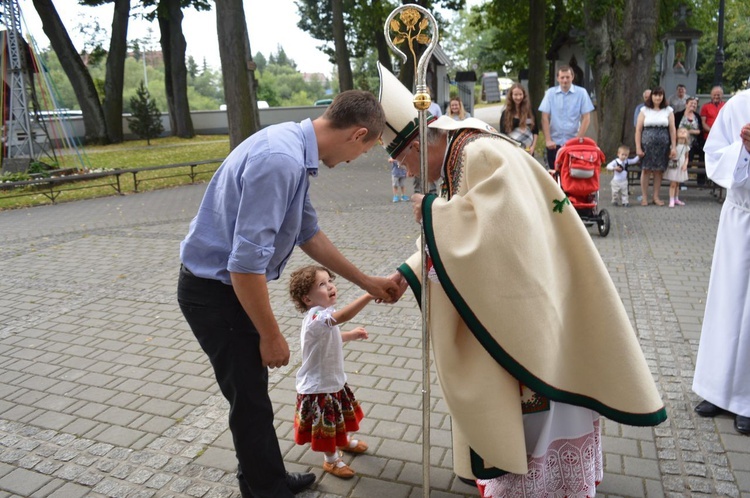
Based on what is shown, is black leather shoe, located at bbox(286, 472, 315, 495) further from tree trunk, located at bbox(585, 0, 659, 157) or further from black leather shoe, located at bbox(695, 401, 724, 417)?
tree trunk, located at bbox(585, 0, 659, 157)

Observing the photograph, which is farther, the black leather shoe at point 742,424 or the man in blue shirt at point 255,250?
the black leather shoe at point 742,424

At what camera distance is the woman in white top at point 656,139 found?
10.5 m

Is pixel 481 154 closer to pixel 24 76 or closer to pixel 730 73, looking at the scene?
pixel 24 76

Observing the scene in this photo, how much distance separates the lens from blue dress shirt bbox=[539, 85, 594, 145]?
9758mm

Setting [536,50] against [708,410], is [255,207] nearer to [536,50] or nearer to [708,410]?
[708,410]

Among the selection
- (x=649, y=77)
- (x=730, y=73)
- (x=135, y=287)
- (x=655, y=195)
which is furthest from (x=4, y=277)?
(x=730, y=73)

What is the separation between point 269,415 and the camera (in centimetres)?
299

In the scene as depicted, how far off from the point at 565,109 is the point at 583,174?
2.07m

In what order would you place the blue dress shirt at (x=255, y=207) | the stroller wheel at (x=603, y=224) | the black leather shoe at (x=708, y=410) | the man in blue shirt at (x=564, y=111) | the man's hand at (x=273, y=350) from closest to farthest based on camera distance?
the blue dress shirt at (x=255, y=207)
the man's hand at (x=273, y=350)
the black leather shoe at (x=708, y=410)
the stroller wheel at (x=603, y=224)
the man in blue shirt at (x=564, y=111)

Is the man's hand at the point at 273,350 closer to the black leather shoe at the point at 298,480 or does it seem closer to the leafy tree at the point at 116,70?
the black leather shoe at the point at 298,480

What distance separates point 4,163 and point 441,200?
1697 cm

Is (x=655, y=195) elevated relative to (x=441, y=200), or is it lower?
lower

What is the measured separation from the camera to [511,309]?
2.46m

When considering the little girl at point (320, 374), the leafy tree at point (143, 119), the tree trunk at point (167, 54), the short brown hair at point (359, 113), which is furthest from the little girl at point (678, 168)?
the tree trunk at point (167, 54)
